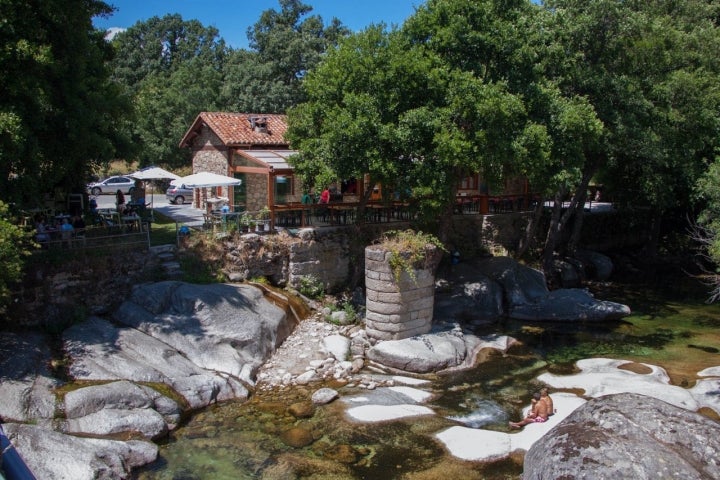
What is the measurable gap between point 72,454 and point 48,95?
9.66 m

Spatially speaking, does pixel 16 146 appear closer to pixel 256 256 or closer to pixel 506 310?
pixel 256 256

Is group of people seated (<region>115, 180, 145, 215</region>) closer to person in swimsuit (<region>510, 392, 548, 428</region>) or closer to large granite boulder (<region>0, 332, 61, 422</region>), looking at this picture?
large granite boulder (<region>0, 332, 61, 422</region>)

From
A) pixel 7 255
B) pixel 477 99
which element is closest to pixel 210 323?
pixel 7 255

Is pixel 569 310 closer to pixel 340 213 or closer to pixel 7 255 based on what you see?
pixel 340 213

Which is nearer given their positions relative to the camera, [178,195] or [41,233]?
[41,233]

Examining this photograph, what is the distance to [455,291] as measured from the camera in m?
23.2

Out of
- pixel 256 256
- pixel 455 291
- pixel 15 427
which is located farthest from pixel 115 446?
pixel 455 291

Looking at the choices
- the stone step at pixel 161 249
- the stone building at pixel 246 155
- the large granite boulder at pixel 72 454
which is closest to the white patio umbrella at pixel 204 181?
the stone building at pixel 246 155

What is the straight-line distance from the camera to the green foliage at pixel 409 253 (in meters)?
18.7

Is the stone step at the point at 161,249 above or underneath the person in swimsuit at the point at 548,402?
above

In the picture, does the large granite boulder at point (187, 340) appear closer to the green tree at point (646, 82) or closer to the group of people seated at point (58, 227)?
the group of people seated at point (58, 227)

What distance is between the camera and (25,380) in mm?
13852

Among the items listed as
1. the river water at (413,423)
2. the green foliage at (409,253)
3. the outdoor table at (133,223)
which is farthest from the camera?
the outdoor table at (133,223)

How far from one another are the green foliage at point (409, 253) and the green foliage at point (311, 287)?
393 cm
